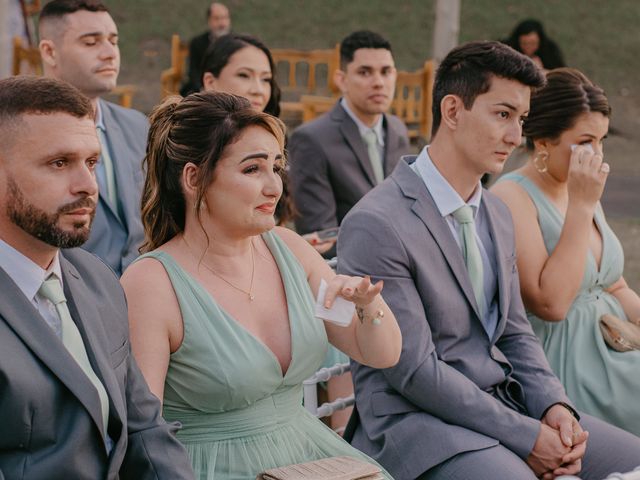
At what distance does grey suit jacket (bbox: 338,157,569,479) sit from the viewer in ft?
10.3

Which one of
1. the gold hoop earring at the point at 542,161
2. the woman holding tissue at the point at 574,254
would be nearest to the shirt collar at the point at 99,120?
the woman holding tissue at the point at 574,254

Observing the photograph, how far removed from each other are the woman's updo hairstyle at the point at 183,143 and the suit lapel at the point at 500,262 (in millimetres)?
958

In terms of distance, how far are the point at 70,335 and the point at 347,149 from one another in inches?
155

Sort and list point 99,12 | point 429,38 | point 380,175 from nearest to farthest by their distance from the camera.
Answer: point 99,12 < point 380,175 < point 429,38

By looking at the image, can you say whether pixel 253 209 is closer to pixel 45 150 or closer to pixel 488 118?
pixel 45 150

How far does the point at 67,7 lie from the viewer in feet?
16.1

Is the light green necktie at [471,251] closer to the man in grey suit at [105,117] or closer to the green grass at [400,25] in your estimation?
the man in grey suit at [105,117]

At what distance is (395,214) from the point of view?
332cm

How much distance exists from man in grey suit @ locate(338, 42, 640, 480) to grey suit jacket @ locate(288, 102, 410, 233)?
87.3 inches

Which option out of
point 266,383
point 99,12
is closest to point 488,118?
point 266,383

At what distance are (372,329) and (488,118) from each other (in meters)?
1.04

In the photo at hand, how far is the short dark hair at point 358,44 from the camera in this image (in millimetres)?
6773

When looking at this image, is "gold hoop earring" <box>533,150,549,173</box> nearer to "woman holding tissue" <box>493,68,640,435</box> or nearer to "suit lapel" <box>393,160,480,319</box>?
"woman holding tissue" <box>493,68,640,435</box>

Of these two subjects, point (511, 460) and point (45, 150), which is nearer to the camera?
point (45, 150)
